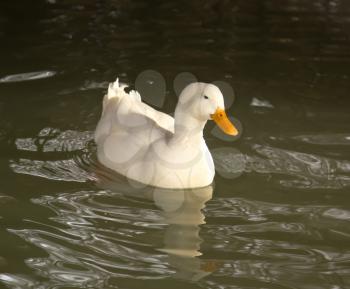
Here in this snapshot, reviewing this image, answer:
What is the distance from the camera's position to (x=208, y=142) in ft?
18.7

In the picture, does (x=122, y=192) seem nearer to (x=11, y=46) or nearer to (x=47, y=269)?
(x=47, y=269)

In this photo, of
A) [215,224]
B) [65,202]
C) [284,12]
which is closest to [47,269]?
[65,202]

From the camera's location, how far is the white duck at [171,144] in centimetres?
476

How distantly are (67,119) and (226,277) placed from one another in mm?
2409

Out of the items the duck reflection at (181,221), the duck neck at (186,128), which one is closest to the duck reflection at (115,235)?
the duck reflection at (181,221)

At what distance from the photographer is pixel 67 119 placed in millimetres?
5922

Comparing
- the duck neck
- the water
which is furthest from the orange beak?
the water

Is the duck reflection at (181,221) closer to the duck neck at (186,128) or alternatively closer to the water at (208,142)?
the water at (208,142)

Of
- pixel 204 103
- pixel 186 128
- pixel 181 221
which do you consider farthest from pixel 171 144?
pixel 181 221

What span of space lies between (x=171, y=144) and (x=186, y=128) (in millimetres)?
147

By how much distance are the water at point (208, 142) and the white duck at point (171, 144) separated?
0.36ft

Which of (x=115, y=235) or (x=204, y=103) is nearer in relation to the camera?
(x=115, y=235)

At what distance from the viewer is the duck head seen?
4.70 metres

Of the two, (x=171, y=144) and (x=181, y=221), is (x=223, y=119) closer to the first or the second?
(x=171, y=144)
